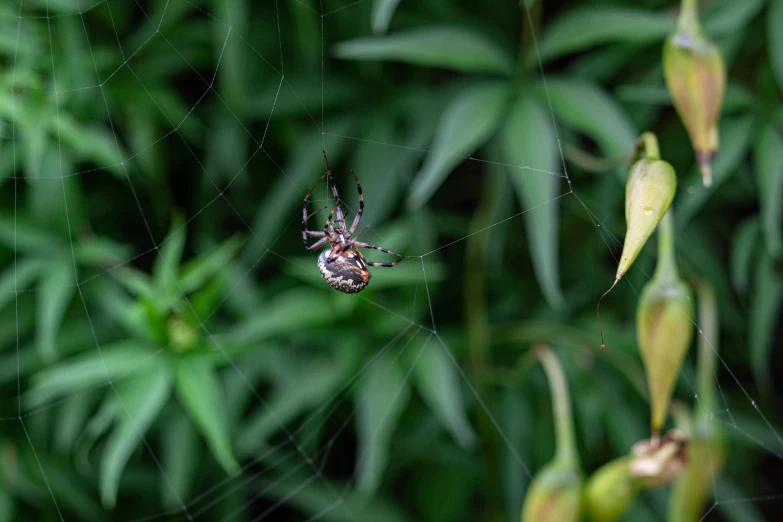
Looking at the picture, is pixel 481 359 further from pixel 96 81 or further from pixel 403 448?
pixel 96 81

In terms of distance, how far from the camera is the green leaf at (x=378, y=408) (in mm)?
1024

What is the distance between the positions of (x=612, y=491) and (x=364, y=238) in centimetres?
58

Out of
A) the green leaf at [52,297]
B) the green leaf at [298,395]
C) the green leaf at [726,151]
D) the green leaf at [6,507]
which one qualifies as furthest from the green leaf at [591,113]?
the green leaf at [6,507]

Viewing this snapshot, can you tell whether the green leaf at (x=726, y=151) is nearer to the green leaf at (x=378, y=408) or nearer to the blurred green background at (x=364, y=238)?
the blurred green background at (x=364, y=238)

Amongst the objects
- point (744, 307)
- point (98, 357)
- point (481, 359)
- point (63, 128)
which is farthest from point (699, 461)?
point (63, 128)

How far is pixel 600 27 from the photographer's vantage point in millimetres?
976

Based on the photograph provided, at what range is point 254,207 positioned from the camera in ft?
4.36

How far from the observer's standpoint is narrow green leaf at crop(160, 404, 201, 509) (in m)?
1.18

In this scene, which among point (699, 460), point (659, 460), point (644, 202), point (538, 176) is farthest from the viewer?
point (538, 176)

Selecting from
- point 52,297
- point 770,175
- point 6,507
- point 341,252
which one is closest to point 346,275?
point 341,252

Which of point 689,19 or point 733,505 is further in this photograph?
point 733,505

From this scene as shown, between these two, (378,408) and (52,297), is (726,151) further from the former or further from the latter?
(52,297)

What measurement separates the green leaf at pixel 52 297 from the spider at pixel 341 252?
15.4 inches

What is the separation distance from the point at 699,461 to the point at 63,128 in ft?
3.07
